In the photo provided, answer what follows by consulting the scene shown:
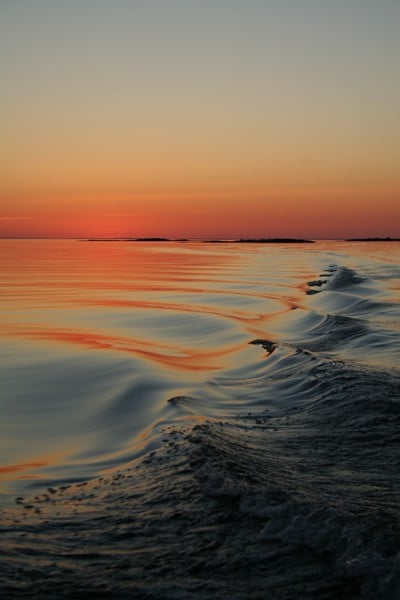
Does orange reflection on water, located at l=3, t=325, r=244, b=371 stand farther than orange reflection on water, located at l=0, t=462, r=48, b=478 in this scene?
Yes

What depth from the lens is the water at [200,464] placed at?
3.49 metres

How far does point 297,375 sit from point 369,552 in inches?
222

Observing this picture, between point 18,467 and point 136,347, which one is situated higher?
point 136,347

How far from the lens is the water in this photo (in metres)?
3.49

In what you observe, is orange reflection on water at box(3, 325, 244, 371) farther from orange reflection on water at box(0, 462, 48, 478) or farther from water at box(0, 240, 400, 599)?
orange reflection on water at box(0, 462, 48, 478)

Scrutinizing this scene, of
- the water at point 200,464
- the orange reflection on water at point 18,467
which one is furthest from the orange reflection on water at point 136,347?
the orange reflection on water at point 18,467

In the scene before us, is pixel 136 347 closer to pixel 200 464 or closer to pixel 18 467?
pixel 18 467

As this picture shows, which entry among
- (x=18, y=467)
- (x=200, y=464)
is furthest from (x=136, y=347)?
(x=200, y=464)

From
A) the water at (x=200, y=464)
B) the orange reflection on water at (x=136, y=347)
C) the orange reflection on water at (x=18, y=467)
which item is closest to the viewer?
the water at (x=200, y=464)

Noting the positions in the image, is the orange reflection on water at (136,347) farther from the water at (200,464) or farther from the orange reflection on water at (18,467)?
the orange reflection on water at (18,467)

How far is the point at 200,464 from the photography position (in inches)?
209

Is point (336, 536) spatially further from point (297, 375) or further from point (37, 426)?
point (297, 375)

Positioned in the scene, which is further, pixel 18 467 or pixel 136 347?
pixel 136 347

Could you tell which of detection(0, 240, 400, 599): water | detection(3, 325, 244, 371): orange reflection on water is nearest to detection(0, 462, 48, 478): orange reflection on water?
detection(0, 240, 400, 599): water
